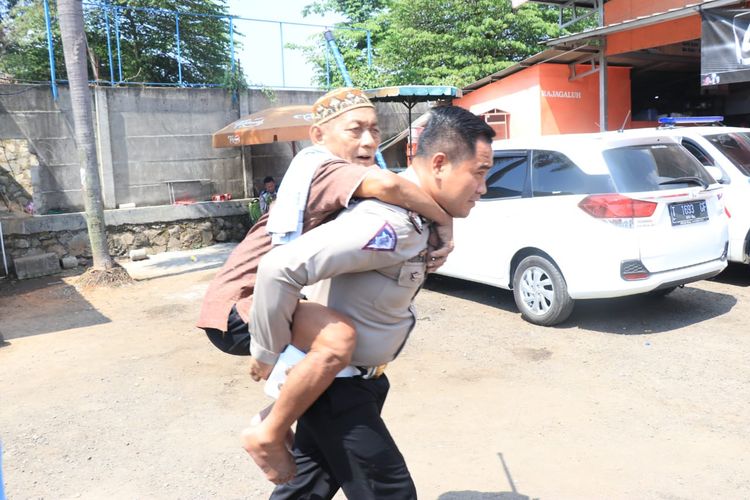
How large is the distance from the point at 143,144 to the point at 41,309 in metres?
4.44

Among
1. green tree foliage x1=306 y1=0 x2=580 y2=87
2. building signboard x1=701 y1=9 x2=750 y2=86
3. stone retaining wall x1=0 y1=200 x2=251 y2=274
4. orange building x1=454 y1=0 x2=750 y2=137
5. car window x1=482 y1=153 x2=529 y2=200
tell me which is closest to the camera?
car window x1=482 y1=153 x2=529 y2=200

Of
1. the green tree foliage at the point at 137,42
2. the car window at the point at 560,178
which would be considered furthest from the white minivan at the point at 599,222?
the green tree foliage at the point at 137,42

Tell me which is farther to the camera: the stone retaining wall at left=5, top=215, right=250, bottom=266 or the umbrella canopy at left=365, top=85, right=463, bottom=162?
the umbrella canopy at left=365, top=85, right=463, bottom=162

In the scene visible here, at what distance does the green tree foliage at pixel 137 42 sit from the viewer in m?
14.3

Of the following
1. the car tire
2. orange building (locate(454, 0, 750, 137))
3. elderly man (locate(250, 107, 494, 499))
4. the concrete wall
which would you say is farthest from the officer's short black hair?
the concrete wall

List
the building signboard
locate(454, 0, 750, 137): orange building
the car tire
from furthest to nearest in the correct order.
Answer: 1. locate(454, 0, 750, 137): orange building
2. the building signboard
3. the car tire

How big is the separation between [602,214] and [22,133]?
929 cm

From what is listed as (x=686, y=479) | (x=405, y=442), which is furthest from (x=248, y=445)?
(x=686, y=479)

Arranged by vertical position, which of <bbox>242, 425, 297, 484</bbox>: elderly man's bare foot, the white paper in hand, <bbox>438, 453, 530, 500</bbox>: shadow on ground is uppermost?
the white paper in hand

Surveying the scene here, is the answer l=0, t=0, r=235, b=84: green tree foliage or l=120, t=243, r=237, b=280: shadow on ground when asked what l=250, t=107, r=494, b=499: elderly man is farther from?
l=0, t=0, r=235, b=84: green tree foliage

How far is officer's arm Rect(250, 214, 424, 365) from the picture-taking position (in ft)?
5.28

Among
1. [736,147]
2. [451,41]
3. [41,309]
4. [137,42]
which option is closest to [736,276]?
[736,147]

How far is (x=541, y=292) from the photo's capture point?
235 inches

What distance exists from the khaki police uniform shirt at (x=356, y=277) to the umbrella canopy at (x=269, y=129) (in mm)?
8211
